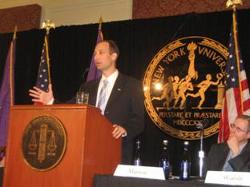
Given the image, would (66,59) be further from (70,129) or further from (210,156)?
(70,129)

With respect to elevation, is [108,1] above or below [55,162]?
above

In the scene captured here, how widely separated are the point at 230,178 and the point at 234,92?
2.88 meters

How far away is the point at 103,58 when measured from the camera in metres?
2.77

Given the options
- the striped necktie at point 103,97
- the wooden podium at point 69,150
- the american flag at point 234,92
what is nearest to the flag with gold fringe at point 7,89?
the american flag at point 234,92

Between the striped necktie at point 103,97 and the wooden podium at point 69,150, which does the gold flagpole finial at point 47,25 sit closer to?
the striped necktie at point 103,97

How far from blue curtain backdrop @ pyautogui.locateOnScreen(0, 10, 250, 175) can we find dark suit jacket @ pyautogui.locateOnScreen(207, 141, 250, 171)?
5.07 feet

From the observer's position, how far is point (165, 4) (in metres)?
5.64

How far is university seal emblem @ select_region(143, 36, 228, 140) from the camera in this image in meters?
4.93

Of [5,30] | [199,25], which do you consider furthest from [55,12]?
[199,25]

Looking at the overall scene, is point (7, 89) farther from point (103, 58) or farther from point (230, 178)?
point (230, 178)

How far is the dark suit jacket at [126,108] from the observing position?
2596 millimetres

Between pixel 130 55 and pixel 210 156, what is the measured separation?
2502 mm

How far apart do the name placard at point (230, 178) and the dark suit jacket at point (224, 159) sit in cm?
136

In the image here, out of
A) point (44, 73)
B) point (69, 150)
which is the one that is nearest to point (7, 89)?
point (44, 73)
